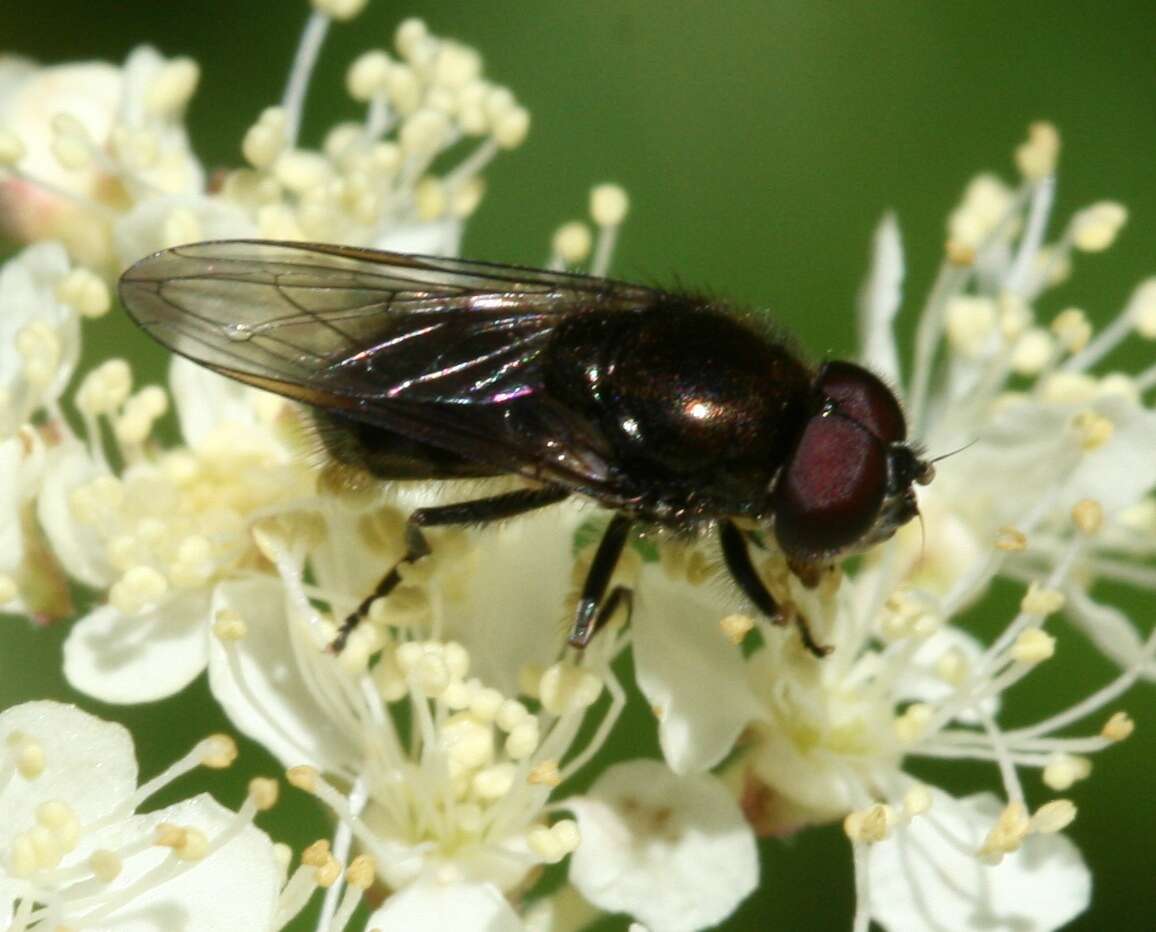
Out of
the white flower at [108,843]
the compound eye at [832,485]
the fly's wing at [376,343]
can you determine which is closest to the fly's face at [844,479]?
the compound eye at [832,485]

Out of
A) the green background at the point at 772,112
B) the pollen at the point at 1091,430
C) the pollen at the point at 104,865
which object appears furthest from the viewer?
the green background at the point at 772,112

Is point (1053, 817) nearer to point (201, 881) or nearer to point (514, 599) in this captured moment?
point (514, 599)

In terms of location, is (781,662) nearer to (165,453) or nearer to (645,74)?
(165,453)

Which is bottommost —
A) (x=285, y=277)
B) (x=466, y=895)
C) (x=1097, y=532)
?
(x=466, y=895)

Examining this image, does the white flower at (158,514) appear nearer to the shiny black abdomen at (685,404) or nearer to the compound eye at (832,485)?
the shiny black abdomen at (685,404)

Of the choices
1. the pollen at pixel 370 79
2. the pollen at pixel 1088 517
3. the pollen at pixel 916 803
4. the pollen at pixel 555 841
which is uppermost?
the pollen at pixel 370 79

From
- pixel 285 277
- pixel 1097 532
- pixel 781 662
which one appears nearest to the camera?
pixel 285 277

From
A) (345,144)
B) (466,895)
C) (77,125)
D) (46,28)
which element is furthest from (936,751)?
(46,28)
